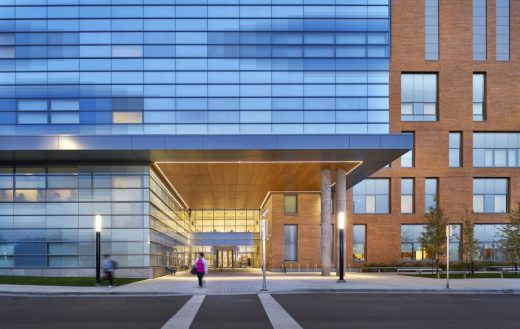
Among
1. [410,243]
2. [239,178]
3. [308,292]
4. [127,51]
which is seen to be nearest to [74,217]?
[127,51]

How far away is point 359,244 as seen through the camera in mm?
51031

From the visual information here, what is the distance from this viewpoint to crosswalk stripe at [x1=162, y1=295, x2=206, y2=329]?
12422 millimetres

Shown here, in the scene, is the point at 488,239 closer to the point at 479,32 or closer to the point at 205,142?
the point at 479,32

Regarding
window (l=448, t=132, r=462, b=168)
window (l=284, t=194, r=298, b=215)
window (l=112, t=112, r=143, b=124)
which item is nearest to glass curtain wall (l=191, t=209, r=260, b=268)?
window (l=284, t=194, r=298, b=215)

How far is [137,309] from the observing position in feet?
52.5

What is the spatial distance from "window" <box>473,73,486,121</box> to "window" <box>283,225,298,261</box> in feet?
64.6

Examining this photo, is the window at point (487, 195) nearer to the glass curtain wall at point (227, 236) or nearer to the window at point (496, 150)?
the window at point (496, 150)

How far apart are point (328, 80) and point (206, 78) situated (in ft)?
24.5

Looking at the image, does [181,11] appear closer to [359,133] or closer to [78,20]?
[78,20]

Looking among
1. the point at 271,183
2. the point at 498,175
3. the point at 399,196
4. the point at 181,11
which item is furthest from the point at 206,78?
the point at 498,175

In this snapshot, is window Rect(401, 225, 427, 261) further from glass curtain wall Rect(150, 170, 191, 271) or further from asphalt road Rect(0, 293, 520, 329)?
asphalt road Rect(0, 293, 520, 329)

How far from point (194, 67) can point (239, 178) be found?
10.8 m

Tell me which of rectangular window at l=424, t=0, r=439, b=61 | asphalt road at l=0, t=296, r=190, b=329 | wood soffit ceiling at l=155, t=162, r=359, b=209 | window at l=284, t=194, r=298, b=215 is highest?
rectangular window at l=424, t=0, r=439, b=61

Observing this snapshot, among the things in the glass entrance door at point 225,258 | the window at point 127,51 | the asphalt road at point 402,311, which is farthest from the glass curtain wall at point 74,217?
the glass entrance door at point 225,258
